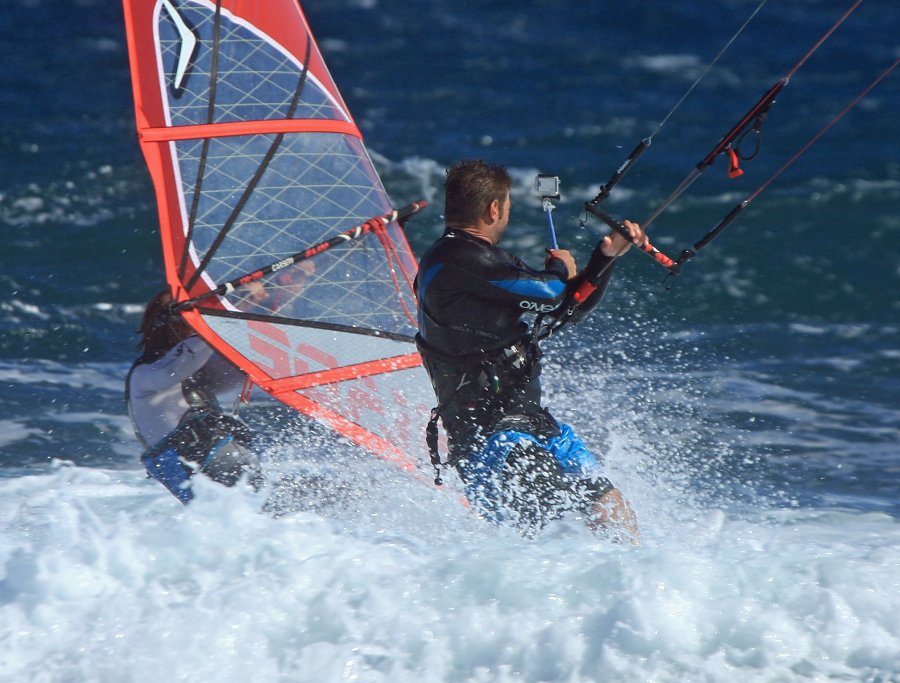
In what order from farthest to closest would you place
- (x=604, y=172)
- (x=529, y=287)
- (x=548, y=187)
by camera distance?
(x=604, y=172)
(x=548, y=187)
(x=529, y=287)

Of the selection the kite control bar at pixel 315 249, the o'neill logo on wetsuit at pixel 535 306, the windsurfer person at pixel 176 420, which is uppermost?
the o'neill logo on wetsuit at pixel 535 306

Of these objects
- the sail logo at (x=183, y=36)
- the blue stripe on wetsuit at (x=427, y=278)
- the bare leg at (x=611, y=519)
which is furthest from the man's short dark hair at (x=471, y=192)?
the sail logo at (x=183, y=36)

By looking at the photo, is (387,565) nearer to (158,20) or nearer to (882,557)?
(882,557)

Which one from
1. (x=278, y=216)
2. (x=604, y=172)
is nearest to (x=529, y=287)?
(x=278, y=216)

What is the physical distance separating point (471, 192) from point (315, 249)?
2053mm

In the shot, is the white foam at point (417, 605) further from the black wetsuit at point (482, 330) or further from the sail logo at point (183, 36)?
the sail logo at point (183, 36)

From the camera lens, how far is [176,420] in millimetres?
4719

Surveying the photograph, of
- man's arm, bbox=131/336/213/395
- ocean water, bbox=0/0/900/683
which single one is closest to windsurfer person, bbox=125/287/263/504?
man's arm, bbox=131/336/213/395

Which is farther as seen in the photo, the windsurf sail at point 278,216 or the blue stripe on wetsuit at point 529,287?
the windsurf sail at point 278,216

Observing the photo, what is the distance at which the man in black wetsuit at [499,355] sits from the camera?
3.58m

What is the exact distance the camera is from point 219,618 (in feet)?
10.4

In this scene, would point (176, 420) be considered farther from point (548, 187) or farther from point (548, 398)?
point (548, 398)

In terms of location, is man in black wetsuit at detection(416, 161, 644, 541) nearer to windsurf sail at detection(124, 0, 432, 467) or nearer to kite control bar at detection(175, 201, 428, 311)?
windsurf sail at detection(124, 0, 432, 467)

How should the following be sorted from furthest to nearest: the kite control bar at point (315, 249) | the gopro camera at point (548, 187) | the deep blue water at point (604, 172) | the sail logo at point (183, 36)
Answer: the deep blue water at point (604, 172), the sail logo at point (183, 36), the kite control bar at point (315, 249), the gopro camera at point (548, 187)
